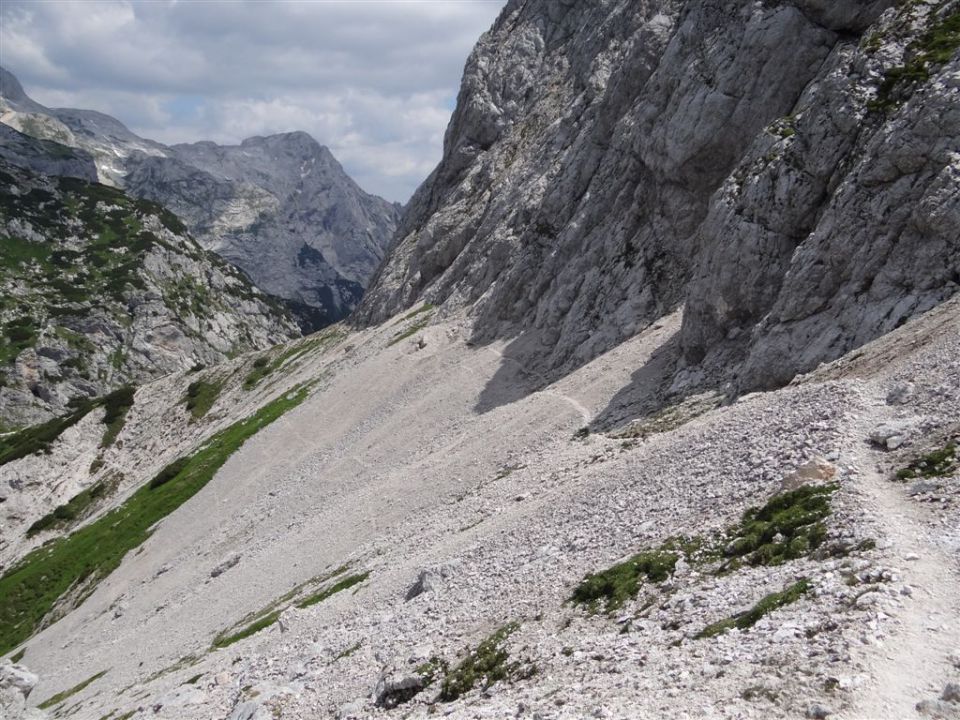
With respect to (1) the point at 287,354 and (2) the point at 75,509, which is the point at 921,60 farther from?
(1) the point at 287,354

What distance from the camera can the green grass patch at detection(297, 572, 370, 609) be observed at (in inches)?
1292

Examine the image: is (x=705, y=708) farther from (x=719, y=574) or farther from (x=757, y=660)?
(x=719, y=574)

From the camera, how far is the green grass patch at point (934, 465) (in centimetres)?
1895

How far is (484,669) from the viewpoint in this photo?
19.1m

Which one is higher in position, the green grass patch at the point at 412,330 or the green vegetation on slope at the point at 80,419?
the green vegetation on slope at the point at 80,419

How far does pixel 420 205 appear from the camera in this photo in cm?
13262

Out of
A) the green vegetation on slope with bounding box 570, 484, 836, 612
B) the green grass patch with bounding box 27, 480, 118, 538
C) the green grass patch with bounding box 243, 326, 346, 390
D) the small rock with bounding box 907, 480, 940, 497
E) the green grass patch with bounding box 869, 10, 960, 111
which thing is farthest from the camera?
the green grass patch with bounding box 243, 326, 346, 390

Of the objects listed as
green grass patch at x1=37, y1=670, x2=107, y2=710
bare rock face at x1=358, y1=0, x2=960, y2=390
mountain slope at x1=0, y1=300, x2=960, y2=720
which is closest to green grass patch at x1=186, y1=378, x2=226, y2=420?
bare rock face at x1=358, y1=0, x2=960, y2=390

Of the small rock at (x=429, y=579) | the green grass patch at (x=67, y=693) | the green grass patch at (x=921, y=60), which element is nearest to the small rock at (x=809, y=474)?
the small rock at (x=429, y=579)

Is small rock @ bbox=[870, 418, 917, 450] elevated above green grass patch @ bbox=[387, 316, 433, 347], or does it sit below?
below

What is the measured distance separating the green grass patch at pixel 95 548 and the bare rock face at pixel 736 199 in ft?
100

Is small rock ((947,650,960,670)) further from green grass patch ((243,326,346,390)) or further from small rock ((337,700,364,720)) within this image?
green grass patch ((243,326,346,390))

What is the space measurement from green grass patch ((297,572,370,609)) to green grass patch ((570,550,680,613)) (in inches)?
574

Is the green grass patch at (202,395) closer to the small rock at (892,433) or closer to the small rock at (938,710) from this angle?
the small rock at (892,433)
